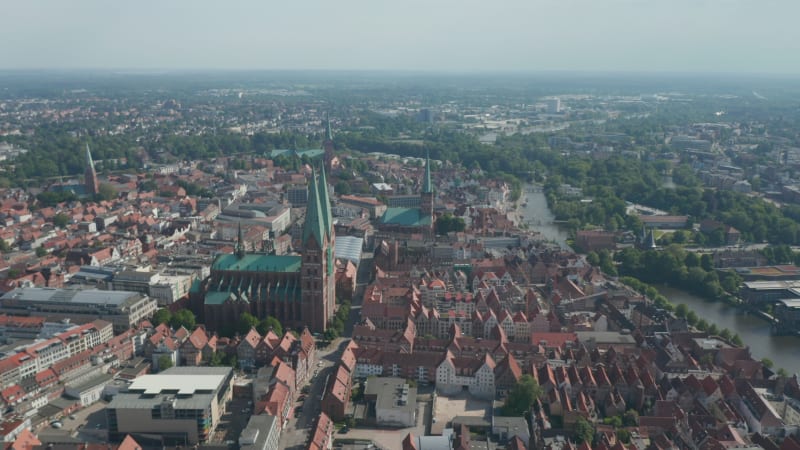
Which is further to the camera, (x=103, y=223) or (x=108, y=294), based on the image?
(x=103, y=223)

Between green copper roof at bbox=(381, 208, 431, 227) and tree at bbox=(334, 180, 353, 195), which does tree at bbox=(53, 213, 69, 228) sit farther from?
tree at bbox=(334, 180, 353, 195)

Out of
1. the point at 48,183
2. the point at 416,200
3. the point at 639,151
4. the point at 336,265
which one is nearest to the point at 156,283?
the point at 336,265

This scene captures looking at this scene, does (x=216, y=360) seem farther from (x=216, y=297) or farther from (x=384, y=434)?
(x=384, y=434)

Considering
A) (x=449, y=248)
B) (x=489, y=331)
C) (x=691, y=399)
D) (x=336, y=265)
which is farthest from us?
(x=449, y=248)

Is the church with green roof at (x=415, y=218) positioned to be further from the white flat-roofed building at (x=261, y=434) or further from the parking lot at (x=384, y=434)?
the white flat-roofed building at (x=261, y=434)

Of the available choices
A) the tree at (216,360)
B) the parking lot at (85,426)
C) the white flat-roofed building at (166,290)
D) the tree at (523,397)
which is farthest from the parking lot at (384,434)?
the white flat-roofed building at (166,290)

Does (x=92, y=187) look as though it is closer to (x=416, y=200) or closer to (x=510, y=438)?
(x=416, y=200)

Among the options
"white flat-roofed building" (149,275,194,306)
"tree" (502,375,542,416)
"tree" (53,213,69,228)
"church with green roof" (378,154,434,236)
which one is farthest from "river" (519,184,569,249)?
"tree" (53,213,69,228)
